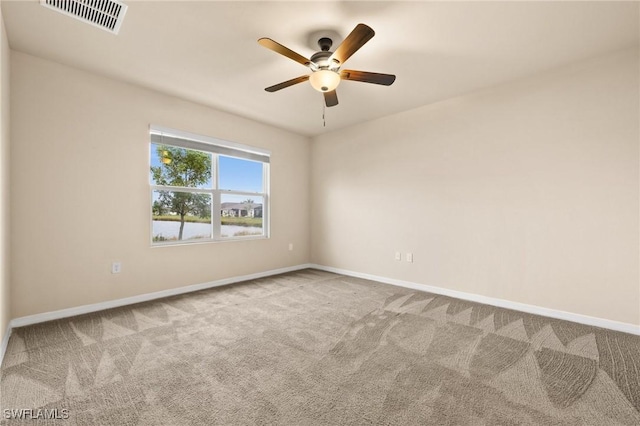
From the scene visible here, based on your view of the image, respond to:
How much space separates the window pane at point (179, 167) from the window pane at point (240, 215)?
43 centimetres

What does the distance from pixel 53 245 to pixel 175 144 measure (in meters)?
1.69

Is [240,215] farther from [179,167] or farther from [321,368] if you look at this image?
[321,368]

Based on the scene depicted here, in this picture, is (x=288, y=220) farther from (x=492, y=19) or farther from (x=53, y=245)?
(x=492, y=19)

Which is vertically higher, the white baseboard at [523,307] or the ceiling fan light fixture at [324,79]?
the ceiling fan light fixture at [324,79]

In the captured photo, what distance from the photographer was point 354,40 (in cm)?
196

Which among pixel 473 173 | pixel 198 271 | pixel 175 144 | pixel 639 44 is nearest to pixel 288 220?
pixel 198 271

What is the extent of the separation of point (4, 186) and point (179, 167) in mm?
1666

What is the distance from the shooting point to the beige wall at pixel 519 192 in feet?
8.64

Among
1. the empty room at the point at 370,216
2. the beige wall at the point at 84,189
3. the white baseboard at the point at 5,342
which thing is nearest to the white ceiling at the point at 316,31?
the empty room at the point at 370,216

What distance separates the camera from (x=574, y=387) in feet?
5.77

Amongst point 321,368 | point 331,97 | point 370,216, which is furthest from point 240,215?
point 321,368

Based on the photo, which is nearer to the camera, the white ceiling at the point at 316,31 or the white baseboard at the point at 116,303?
the white ceiling at the point at 316,31

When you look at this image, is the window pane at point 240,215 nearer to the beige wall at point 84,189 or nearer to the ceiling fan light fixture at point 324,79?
the beige wall at point 84,189

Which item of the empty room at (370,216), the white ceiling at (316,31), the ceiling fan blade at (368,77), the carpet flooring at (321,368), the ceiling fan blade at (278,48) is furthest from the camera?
the ceiling fan blade at (368,77)
